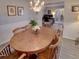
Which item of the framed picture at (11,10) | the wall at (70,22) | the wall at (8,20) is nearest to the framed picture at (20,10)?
the wall at (8,20)

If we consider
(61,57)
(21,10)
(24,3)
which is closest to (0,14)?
(21,10)

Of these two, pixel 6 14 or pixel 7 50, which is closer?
pixel 7 50

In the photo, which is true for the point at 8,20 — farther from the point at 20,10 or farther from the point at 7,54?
the point at 7,54

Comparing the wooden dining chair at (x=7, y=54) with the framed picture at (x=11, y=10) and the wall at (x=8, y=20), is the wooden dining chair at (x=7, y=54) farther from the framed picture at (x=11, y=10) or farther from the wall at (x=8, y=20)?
the framed picture at (x=11, y=10)

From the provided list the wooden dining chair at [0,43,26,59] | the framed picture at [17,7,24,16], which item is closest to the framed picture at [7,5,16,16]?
the framed picture at [17,7,24,16]

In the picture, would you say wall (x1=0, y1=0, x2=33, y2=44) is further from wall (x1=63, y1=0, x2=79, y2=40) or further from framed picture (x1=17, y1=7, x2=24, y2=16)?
wall (x1=63, y1=0, x2=79, y2=40)

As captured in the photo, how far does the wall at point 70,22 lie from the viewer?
615 cm

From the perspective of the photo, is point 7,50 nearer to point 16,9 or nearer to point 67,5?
point 16,9

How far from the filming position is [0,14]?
548 cm

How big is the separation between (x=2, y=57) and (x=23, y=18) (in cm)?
496

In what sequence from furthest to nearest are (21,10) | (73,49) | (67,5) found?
(21,10) < (67,5) < (73,49)

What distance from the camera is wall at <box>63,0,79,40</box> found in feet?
20.2

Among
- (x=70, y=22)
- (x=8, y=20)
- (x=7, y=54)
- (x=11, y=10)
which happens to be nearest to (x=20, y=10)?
(x=11, y=10)

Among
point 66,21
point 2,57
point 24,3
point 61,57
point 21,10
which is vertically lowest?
point 61,57
